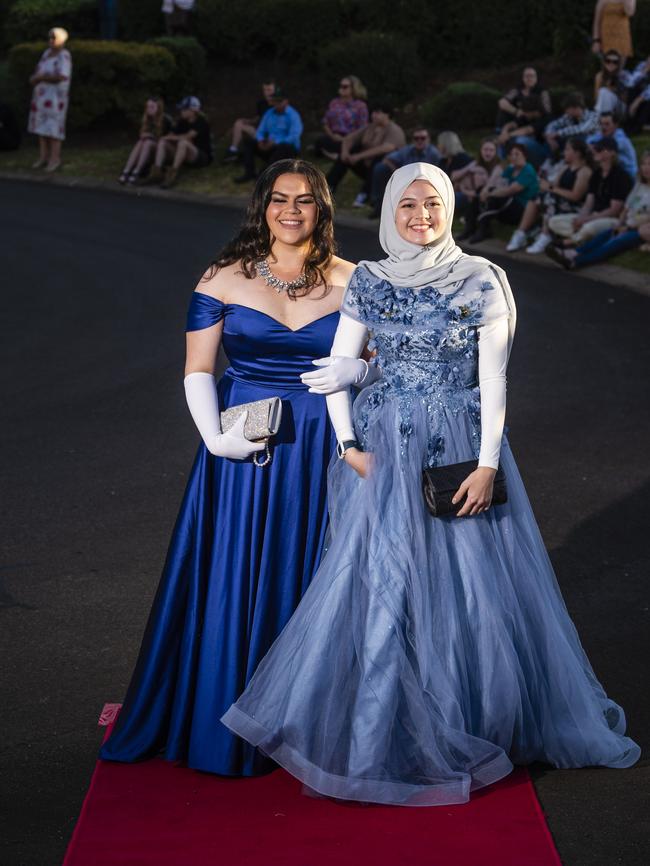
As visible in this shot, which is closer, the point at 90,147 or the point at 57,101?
the point at 57,101

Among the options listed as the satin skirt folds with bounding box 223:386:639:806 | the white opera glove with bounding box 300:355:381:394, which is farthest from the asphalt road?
the white opera glove with bounding box 300:355:381:394

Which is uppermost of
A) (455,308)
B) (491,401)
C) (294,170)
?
(294,170)

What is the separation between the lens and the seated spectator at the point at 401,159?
16562mm

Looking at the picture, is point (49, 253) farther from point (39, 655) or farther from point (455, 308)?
point (455, 308)

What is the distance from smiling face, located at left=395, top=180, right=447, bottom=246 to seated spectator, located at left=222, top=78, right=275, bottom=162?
15758 millimetres

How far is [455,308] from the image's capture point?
14.3ft

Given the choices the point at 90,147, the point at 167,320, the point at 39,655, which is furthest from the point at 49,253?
the point at 39,655

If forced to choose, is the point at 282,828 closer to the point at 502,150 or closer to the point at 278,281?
the point at 278,281

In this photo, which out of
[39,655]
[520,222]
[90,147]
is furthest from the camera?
[90,147]

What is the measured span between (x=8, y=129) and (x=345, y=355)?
20467mm

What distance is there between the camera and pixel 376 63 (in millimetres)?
24078

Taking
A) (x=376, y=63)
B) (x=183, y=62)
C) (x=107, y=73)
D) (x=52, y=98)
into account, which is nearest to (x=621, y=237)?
(x=376, y=63)

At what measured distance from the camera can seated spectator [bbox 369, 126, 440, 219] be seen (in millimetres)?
16562

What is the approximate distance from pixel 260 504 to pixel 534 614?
0.99 meters
